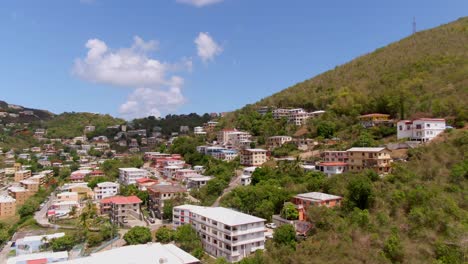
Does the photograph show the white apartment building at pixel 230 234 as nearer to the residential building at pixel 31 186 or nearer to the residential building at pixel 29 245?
the residential building at pixel 29 245

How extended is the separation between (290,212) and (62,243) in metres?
14.2

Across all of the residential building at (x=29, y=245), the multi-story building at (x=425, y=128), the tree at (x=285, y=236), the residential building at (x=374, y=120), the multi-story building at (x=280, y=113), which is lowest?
the residential building at (x=29, y=245)

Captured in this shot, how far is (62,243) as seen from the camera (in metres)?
22.6

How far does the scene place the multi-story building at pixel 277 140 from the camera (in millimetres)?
37719

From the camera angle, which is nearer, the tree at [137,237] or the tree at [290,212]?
the tree at [290,212]

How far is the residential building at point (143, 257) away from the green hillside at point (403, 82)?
2380 cm

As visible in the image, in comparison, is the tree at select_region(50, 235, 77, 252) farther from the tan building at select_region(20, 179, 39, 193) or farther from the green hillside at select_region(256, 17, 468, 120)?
the green hillside at select_region(256, 17, 468, 120)

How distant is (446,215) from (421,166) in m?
5.14

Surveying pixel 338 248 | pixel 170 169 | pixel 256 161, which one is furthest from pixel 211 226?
pixel 170 169

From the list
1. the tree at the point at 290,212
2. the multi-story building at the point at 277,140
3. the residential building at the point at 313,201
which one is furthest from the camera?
the multi-story building at the point at 277,140

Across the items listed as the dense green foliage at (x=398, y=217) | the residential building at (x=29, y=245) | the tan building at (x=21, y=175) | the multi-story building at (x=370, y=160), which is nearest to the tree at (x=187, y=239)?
the dense green foliage at (x=398, y=217)

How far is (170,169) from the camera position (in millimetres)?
37344

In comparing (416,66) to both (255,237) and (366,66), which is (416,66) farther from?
(255,237)

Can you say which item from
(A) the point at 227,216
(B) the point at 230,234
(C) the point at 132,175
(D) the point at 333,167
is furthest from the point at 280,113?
(B) the point at 230,234
